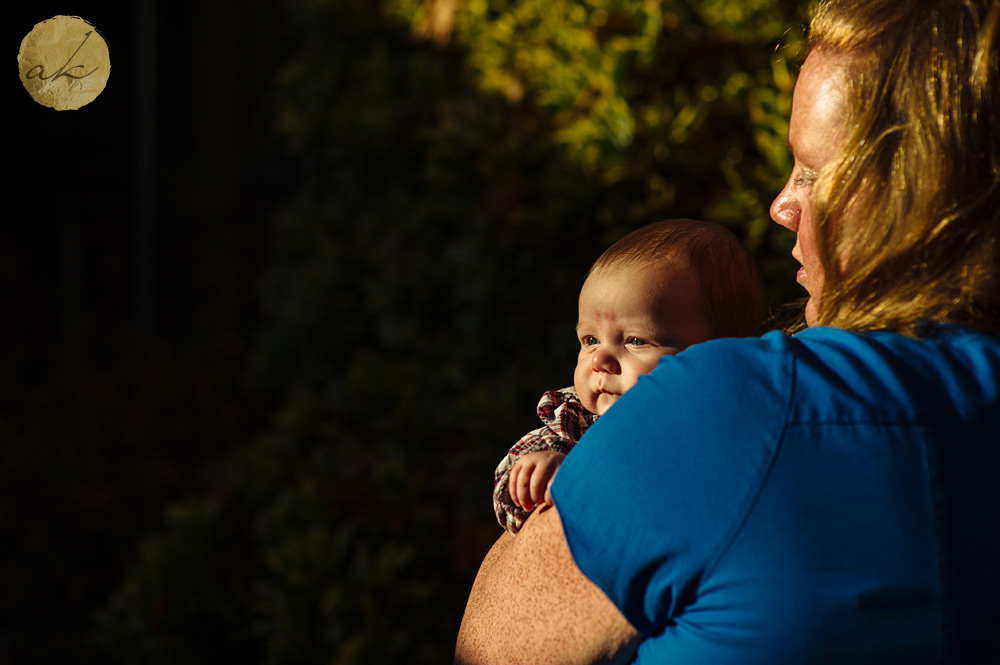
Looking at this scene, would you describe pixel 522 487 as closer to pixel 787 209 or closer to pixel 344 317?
pixel 787 209

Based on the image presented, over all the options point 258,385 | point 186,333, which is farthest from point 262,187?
point 258,385

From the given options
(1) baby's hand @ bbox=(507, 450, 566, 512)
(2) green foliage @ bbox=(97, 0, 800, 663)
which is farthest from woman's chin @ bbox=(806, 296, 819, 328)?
(2) green foliage @ bbox=(97, 0, 800, 663)

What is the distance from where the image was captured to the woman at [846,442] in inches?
34.9

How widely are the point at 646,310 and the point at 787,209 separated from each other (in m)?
0.26

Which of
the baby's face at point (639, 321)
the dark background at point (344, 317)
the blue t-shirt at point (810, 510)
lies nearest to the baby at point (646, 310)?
the baby's face at point (639, 321)

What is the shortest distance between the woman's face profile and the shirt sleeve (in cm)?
24

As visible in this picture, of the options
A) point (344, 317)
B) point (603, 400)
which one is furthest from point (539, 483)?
point (344, 317)

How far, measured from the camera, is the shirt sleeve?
2.96ft

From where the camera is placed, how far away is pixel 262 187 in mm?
6656

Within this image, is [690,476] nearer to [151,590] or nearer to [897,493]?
[897,493]

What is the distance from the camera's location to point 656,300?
140 centimetres

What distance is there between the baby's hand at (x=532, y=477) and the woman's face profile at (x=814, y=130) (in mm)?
440

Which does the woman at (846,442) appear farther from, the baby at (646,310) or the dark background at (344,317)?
the dark background at (344,317)

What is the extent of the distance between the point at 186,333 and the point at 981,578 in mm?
6551
